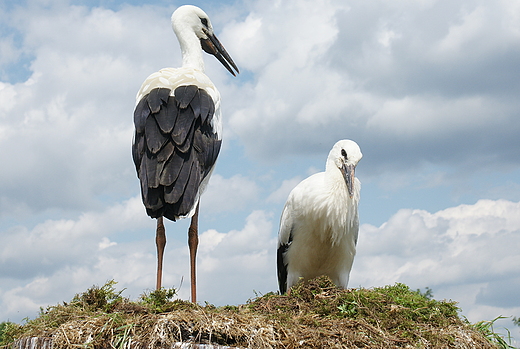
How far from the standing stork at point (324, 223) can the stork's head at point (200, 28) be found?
8.83ft

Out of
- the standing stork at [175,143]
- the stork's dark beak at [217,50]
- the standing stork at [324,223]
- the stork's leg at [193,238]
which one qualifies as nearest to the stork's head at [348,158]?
the standing stork at [324,223]

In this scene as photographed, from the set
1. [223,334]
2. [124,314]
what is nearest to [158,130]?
[124,314]

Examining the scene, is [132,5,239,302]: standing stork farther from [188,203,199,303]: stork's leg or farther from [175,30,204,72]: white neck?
[175,30,204,72]: white neck

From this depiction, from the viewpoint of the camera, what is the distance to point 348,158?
263 inches

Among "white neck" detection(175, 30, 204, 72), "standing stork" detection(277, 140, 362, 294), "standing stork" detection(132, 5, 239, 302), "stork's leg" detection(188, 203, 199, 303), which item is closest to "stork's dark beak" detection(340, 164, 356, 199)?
"standing stork" detection(277, 140, 362, 294)

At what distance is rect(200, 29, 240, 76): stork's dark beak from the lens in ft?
28.6

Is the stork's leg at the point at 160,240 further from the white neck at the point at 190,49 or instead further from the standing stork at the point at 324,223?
the white neck at the point at 190,49

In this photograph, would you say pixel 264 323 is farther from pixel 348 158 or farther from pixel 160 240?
pixel 348 158

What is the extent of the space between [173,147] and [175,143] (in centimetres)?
5

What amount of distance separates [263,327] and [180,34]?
518 cm

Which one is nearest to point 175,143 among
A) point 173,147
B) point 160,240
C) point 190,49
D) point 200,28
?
point 173,147

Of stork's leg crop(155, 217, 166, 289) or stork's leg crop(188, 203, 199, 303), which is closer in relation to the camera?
stork's leg crop(155, 217, 166, 289)

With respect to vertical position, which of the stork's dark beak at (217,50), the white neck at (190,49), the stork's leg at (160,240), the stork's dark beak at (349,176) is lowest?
the stork's leg at (160,240)

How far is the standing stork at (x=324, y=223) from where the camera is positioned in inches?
268
